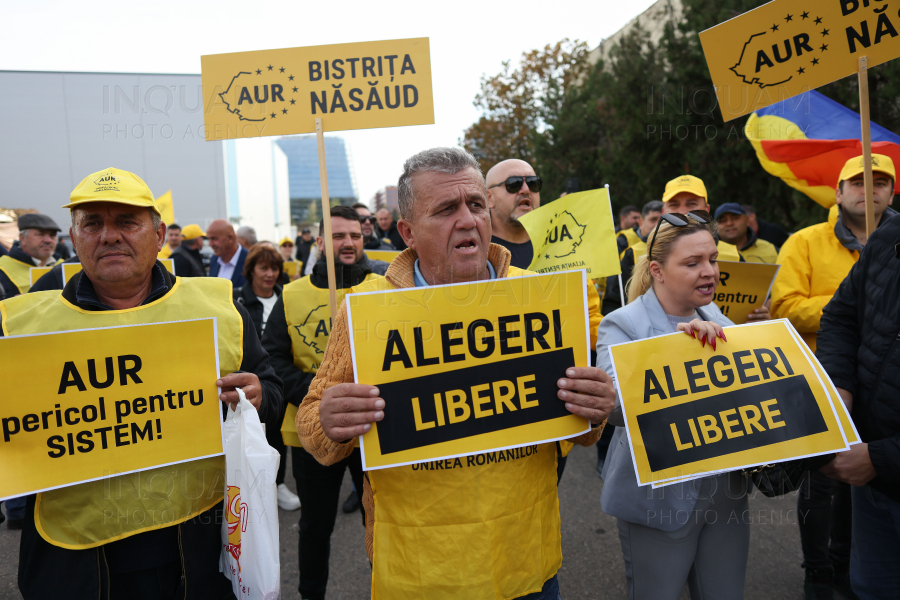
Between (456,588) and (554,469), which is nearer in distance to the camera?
(456,588)

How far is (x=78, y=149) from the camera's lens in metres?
26.0

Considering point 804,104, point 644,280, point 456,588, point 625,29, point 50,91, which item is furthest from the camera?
point 50,91

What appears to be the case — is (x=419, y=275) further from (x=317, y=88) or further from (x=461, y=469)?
(x=317, y=88)

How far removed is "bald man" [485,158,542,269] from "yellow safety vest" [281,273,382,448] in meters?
1.09

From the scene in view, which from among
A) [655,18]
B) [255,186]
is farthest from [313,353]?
[255,186]

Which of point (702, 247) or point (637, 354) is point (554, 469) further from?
point (702, 247)

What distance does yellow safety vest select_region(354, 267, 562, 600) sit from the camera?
1.52 meters

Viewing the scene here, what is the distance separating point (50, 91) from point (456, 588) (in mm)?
33034

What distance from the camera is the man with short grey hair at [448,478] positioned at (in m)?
1.52

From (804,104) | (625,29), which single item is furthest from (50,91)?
(804,104)

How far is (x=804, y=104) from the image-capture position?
467cm

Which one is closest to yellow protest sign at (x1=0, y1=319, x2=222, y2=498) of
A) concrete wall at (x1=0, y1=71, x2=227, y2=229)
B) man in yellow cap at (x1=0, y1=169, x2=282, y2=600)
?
man in yellow cap at (x1=0, y1=169, x2=282, y2=600)

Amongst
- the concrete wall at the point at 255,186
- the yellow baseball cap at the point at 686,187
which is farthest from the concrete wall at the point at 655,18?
the concrete wall at the point at 255,186

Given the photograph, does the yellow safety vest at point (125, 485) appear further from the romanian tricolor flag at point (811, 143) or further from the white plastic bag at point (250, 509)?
the romanian tricolor flag at point (811, 143)
